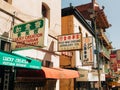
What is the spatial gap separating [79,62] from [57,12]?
20.5ft

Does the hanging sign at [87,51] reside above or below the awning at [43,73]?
above

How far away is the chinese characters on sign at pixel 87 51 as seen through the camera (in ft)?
62.2

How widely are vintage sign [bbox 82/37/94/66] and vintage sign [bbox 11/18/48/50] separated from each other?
9.40 metres

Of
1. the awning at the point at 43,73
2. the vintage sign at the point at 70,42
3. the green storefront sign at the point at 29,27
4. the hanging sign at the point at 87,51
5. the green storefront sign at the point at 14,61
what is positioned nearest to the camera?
the green storefront sign at the point at 14,61

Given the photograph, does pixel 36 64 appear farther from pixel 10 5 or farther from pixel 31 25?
pixel 10 5

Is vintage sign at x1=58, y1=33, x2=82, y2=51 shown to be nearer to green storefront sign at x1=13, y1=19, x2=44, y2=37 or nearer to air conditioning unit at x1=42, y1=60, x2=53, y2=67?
air conditioning unit at x1=42, y1=60, x2=53, y2=67

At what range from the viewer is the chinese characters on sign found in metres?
19.0

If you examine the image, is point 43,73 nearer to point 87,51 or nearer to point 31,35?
point 31,35

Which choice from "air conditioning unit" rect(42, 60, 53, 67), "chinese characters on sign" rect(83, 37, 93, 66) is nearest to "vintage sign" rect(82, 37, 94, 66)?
"chinese characters on sign" rect(83, 37, 93, 66)

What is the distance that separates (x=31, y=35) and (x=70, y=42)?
4.17m

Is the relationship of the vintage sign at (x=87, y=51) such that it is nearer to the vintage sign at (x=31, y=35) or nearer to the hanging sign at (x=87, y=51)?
the hanging sign at (x=87, y=51)

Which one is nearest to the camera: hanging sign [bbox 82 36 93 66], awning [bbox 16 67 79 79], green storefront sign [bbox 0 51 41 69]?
green storefront sign [bbox 0 51 41 69]

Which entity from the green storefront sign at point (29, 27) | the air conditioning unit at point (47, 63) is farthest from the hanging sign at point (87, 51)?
the green storefront sign at point (29, 27)

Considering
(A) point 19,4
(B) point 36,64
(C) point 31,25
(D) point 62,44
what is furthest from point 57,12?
(B) point 36,64
